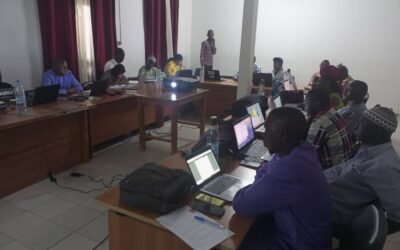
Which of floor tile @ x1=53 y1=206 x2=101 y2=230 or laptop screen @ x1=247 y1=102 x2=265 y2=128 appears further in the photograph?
laptop screen @ x1=247 y1=102 x2=265 y2=128

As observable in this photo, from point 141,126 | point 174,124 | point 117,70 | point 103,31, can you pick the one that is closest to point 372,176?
point 174,124

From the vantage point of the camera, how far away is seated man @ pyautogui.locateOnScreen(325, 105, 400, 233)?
1595 millimetres

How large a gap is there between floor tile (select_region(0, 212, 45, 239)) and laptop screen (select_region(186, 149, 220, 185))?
5.28 ft

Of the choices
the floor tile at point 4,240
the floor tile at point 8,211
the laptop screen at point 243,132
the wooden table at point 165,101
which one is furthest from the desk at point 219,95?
the floor tile at point 4,240

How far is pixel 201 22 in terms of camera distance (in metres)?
8.22

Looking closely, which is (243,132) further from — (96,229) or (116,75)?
(116,75)

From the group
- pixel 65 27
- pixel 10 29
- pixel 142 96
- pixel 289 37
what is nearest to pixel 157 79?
pixel 142 96

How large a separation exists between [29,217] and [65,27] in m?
3.20

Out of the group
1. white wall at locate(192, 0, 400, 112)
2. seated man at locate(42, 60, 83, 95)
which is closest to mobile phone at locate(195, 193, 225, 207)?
seated man at locate(42, 60, 83, 95)

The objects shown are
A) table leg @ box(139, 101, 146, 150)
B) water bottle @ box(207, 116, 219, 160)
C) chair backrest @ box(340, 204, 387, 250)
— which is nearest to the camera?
chair backrest @ box(340, 204, 387, 250)

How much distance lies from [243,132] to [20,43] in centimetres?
360

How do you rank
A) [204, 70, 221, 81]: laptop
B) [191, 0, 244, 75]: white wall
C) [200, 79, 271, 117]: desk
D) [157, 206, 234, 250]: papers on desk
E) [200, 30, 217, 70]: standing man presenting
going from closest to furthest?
1. [157, 206, 234, 250]: papers on desk
2. [200, 79, 271, 117]: desk
3. [204, 70, 221, 81]: laptop
4. [200, 30, 217, 70]: standing man presenting
5. [191, 0, 244, 75]: white wall

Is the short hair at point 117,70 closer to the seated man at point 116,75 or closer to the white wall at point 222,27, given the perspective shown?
the seated man at point 116,75

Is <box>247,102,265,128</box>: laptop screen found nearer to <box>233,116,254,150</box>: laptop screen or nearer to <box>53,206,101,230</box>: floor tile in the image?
<box>233,116,254,150</box>: laptop screen
